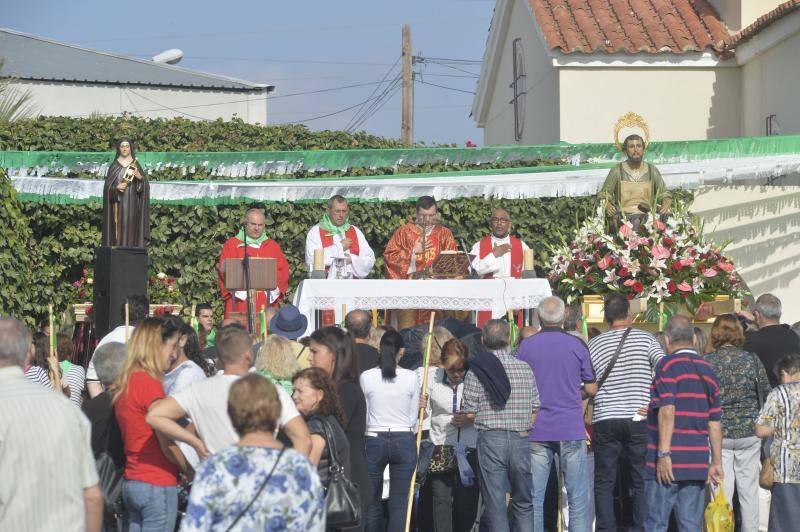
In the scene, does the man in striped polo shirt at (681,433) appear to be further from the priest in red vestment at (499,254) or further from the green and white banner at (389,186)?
the green and white banner at (389,186)

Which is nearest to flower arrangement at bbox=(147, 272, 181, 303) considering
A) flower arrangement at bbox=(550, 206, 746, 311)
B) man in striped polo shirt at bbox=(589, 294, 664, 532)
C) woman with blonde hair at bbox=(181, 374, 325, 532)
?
flower arrangement at bbox=(550, 206, 746, 311)

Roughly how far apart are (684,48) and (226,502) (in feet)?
50.7

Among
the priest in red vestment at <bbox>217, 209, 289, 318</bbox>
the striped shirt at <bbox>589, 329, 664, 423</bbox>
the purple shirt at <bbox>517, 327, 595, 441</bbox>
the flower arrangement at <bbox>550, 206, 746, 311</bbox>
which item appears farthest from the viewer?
the priest in red vestment at <bbox>217, 209, 289, 318</bbox>

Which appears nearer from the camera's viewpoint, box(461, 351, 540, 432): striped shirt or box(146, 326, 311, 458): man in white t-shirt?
box(146, 326, 311, 458): man in white t-shirt

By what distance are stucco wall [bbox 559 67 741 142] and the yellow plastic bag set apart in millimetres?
10647

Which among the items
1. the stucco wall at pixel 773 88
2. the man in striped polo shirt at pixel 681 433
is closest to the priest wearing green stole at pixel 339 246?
the man in striped polo shirt at pixel 681 433

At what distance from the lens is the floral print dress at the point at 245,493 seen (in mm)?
5164

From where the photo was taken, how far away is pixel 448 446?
9.80 meters

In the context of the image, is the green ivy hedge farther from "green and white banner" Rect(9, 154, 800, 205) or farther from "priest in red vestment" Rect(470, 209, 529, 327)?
A: "priest in red vestment" Rect(470, 209, 529, 327)

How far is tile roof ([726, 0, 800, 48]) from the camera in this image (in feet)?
56.3

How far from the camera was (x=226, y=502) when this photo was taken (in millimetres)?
5164

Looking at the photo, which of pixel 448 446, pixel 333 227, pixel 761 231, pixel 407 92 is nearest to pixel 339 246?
pixel 333 227

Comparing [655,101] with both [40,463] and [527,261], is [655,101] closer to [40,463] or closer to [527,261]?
[527,261]

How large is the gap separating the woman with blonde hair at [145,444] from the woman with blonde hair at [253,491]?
177 centimetres
